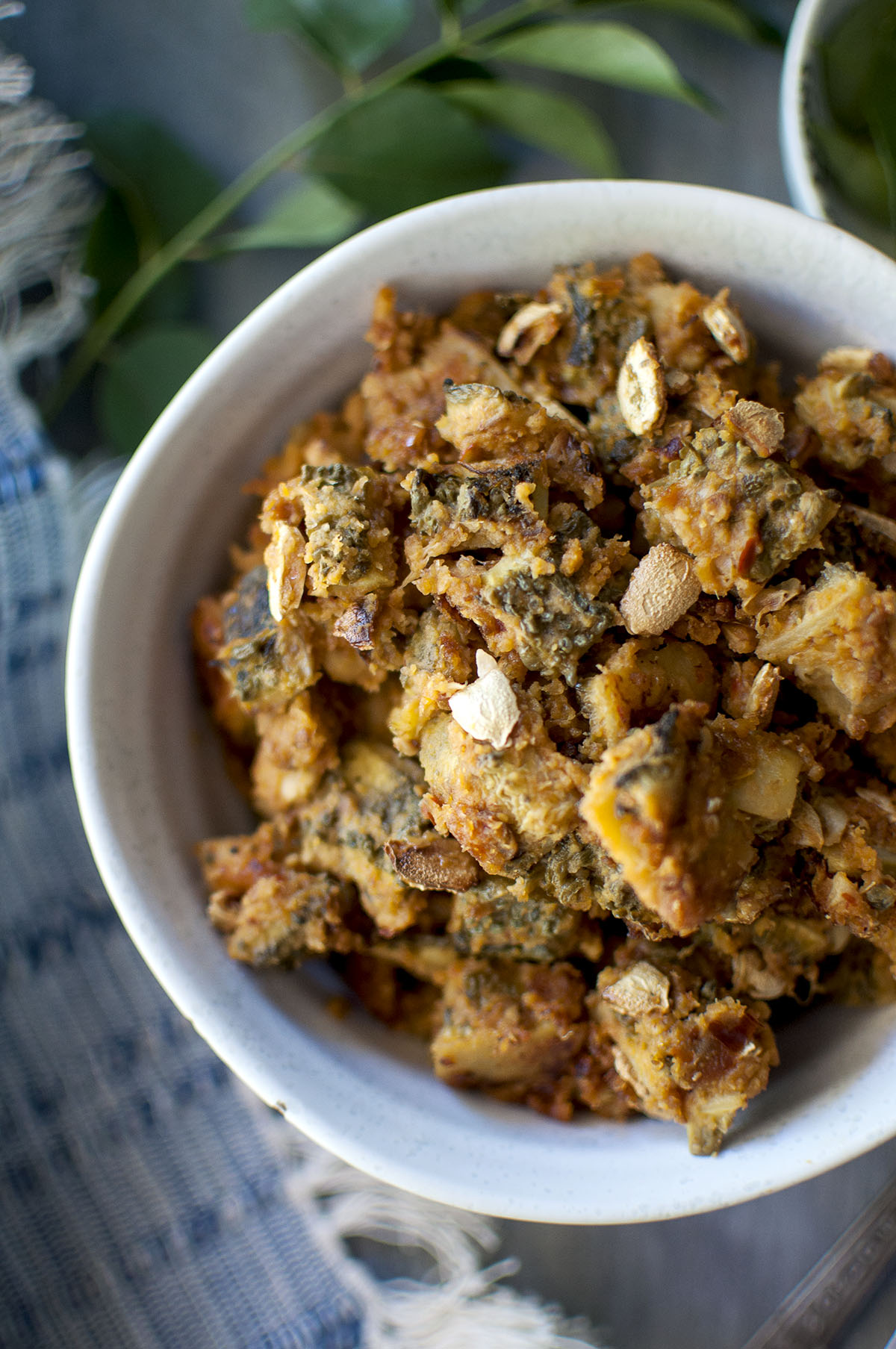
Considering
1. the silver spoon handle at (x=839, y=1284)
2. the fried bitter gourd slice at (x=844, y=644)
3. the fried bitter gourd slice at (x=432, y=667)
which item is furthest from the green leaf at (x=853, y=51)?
the silver spoon handle at (x=839, y=1284)

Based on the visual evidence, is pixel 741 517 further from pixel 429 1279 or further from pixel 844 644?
pixel 429 1279

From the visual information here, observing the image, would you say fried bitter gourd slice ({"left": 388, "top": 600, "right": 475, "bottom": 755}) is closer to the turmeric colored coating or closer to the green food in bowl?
the turmeric colored coating

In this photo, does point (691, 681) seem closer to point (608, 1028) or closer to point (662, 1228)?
point (608, 1028)

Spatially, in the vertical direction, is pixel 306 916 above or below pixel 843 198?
below

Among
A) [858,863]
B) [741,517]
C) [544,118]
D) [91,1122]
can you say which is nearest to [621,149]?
[544,118]

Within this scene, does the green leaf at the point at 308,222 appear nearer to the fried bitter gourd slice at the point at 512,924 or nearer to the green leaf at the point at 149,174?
the green leaf at the point at 149,174

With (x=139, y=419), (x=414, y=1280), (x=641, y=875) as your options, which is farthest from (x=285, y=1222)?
(x=139, y=419)
